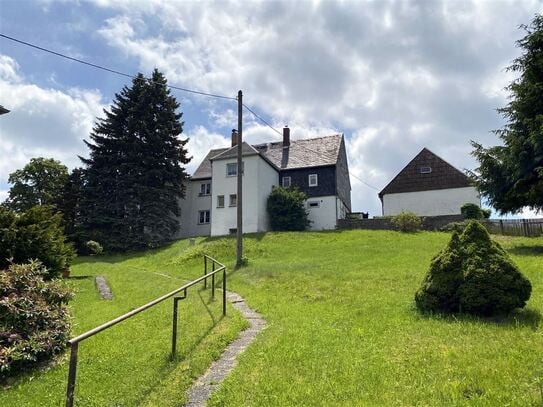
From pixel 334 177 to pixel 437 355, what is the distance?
105 feet

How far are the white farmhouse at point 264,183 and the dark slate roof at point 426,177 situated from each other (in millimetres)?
5245

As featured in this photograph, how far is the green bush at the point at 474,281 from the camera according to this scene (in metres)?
7.36

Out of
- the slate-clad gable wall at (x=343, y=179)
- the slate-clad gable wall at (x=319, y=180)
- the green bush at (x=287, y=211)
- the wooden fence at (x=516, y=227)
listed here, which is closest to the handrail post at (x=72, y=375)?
the wooden fence at (x=516, y=227)

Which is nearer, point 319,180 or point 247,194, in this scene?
point 247,194

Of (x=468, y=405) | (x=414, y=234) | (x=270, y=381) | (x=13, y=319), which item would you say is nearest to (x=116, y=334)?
(x=13, y=319)

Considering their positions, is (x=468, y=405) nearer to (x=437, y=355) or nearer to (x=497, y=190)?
(x=437, y=355)

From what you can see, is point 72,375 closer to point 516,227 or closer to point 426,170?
point 516,227

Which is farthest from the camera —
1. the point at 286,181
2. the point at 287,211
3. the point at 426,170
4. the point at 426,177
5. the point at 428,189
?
the point at 286,181

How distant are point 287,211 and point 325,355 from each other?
28.1 meters

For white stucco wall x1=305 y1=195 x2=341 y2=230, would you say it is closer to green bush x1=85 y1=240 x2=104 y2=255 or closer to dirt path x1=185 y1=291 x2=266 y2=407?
green bush x1=85 y1=240 x2=104 y2=255

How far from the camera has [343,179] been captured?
41656 mm

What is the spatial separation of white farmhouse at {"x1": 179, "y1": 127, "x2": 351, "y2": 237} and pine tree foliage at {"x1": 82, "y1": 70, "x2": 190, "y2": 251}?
278 centimetres

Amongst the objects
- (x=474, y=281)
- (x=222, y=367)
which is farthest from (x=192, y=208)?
(x=222, y=367)

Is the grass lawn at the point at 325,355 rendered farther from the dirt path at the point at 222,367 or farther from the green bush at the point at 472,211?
the green bush at the point at 472,211
